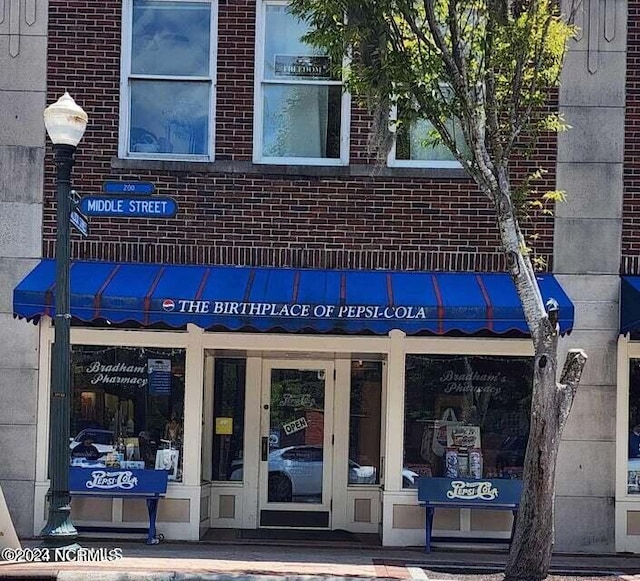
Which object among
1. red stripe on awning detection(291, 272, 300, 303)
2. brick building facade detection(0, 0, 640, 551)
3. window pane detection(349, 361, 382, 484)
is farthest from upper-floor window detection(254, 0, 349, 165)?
window pane detection(349, 361, 382, 484)

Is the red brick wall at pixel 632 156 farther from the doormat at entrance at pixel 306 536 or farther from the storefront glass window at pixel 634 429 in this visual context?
the doormat at entrance at pixel 306 536

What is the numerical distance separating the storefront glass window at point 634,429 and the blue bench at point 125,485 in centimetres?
540

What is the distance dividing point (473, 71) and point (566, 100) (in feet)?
9.31

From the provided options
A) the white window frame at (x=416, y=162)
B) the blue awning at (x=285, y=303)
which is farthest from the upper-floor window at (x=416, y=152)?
the blue awning at (x=285, y=303)

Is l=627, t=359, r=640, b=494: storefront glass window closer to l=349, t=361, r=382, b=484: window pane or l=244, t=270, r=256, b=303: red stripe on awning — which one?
l=349, t=361, r=382, b=484: window pane

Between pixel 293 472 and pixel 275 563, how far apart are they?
2497mm

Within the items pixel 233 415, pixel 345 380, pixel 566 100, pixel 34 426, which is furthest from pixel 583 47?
pixel 34 426

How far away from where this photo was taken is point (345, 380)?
12070 mm

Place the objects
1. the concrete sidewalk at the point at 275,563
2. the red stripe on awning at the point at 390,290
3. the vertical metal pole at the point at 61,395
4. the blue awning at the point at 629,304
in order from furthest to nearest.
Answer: the blue awning at the point at 629,304 < the red stripe on awning at the point at 390,290 < the concrete sidewalk at the point at 275,563 < the vertical metal pole at the point at 61,395

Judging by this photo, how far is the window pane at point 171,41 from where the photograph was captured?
11.5m

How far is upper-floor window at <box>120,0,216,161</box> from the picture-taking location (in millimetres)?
11438

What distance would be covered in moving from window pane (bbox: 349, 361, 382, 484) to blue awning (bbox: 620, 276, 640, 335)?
3.01 meters

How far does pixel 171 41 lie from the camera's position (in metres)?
11.5

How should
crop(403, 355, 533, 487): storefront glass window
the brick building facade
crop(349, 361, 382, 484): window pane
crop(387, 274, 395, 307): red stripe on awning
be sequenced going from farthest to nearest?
crop(349, 361, 382, 484): window pane
crop(403, 355, 533, 487): storefront glass window
the brick building facade
crop(387, 274, 395, 307): red stripe on awning
